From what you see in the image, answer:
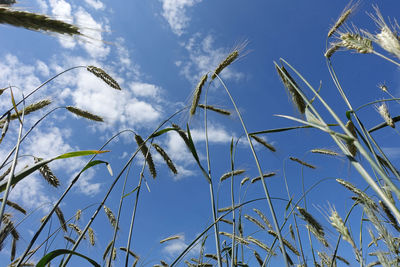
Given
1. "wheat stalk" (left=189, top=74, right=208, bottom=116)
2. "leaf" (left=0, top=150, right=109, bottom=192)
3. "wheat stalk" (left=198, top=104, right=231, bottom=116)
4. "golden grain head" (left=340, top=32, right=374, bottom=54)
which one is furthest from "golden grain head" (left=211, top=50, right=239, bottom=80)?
"leaf" (left=0, top=150, right=109, bottom=192)

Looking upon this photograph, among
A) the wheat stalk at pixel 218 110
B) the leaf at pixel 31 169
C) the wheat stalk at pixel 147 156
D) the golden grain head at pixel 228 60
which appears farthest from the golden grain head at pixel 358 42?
the wheat stalk at pixel 147 156

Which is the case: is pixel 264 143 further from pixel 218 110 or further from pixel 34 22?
pixel 34 22

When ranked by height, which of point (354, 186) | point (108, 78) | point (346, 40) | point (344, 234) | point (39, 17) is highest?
point (108, 78)

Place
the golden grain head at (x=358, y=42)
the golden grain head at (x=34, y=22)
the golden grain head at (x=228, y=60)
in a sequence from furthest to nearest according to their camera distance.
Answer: the golden grain head at (x=228, y=60) < the golden grain head at (x=358, y=42) < the golden grain head at (x=34, y=22)

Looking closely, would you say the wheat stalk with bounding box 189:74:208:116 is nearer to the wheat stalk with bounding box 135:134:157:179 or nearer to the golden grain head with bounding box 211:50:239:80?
the golden grain head with bounding box 211:50:239:80

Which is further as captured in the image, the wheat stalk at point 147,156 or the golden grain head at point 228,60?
the golden grain head at point 228,60

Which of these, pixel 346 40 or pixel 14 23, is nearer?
pixel 14 23

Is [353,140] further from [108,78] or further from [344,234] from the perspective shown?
[108,78]

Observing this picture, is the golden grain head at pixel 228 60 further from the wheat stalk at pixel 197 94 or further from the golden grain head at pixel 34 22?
the golden grain head at pixel 34 22

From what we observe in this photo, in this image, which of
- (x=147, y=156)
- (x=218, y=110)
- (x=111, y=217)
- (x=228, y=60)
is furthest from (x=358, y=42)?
(x=111, y=217)

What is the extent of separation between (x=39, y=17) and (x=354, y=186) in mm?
3300

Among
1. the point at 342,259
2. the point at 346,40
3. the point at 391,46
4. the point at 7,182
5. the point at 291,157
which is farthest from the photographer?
the point at 342,259

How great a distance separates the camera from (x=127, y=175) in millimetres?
2928

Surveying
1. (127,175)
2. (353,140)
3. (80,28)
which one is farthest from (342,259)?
(80,28)
